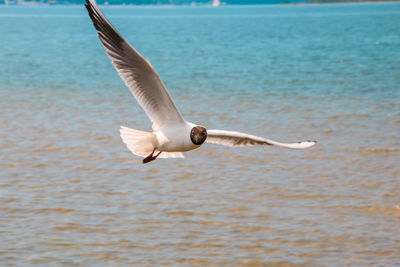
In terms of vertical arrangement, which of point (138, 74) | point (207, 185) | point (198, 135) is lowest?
point (207, 185)

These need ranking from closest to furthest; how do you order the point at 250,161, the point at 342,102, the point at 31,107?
the point at 250,161
the point at 31,107
the point at 342,102

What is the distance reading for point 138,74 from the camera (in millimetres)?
8086

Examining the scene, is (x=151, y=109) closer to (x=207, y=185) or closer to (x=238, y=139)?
(x=238, y=139)

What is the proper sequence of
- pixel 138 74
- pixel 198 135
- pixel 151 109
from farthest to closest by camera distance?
pixel 151 109 → pixel 138 74 → pixel 198 135

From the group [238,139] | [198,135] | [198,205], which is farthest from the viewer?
[198,205]

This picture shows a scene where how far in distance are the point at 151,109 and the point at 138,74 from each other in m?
0.56

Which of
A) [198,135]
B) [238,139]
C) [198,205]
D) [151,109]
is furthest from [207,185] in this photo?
[198,135]

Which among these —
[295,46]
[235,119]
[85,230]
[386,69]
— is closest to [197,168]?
[85,230]

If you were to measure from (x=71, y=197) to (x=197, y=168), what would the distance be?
9.44ft

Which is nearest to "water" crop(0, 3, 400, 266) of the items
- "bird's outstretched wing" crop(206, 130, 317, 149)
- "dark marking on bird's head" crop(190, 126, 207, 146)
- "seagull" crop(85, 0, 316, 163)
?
"bird's outstretched wing" crop(206, 130, 317, 149)

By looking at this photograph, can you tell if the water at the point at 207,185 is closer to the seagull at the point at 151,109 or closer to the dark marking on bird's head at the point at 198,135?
the seagull at the point at 151,109

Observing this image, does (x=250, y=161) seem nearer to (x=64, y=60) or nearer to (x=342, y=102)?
(x=342, y=102)

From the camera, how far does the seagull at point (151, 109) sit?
307 inches

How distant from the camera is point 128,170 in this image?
1312cm
